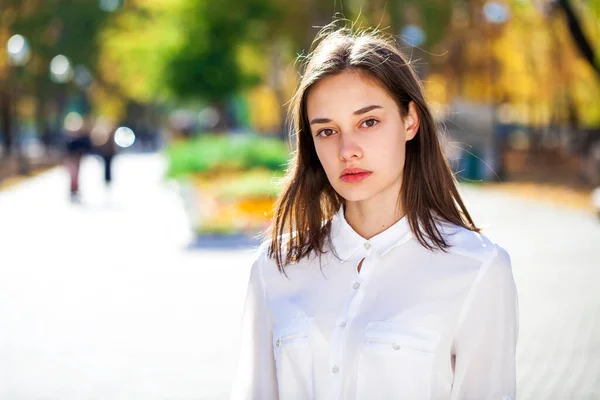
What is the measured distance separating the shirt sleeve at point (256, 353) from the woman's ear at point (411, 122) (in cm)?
63

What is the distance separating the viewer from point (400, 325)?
266 centimetres

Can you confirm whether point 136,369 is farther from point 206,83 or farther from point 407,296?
point 206,83

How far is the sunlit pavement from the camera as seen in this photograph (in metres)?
7.38

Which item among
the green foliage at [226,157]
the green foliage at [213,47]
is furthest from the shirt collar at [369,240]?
the green foliage at [213,47]

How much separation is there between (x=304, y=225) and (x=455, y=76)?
45.0 metres

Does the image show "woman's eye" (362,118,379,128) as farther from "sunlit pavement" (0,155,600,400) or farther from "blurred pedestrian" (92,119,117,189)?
"blurred pedestrian" (92,119,117,189)

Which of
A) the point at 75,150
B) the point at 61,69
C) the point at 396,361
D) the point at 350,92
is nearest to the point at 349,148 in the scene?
the point at 350,92

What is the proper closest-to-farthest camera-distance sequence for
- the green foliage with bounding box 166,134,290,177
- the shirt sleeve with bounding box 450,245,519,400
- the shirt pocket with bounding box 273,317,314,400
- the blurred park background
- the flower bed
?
the shirt sleeve with bounding box 450,245,519,400, the shirt pocket with bounding box 273,317,314,400, the blurred park background, the flower bed, the green foliage with bounding box 166,134,290,177

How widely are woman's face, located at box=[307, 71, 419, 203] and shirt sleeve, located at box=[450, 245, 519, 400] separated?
17.2 inches

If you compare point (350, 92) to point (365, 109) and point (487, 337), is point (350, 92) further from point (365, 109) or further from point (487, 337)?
point (487, 337)

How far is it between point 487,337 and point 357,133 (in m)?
0.69

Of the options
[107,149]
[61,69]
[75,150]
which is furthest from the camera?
[61,69]

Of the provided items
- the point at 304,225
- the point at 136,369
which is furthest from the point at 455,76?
the point at 304,225

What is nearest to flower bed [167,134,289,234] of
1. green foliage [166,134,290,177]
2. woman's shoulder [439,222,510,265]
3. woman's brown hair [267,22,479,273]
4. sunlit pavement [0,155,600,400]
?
green foliage [166,134,290,177]
